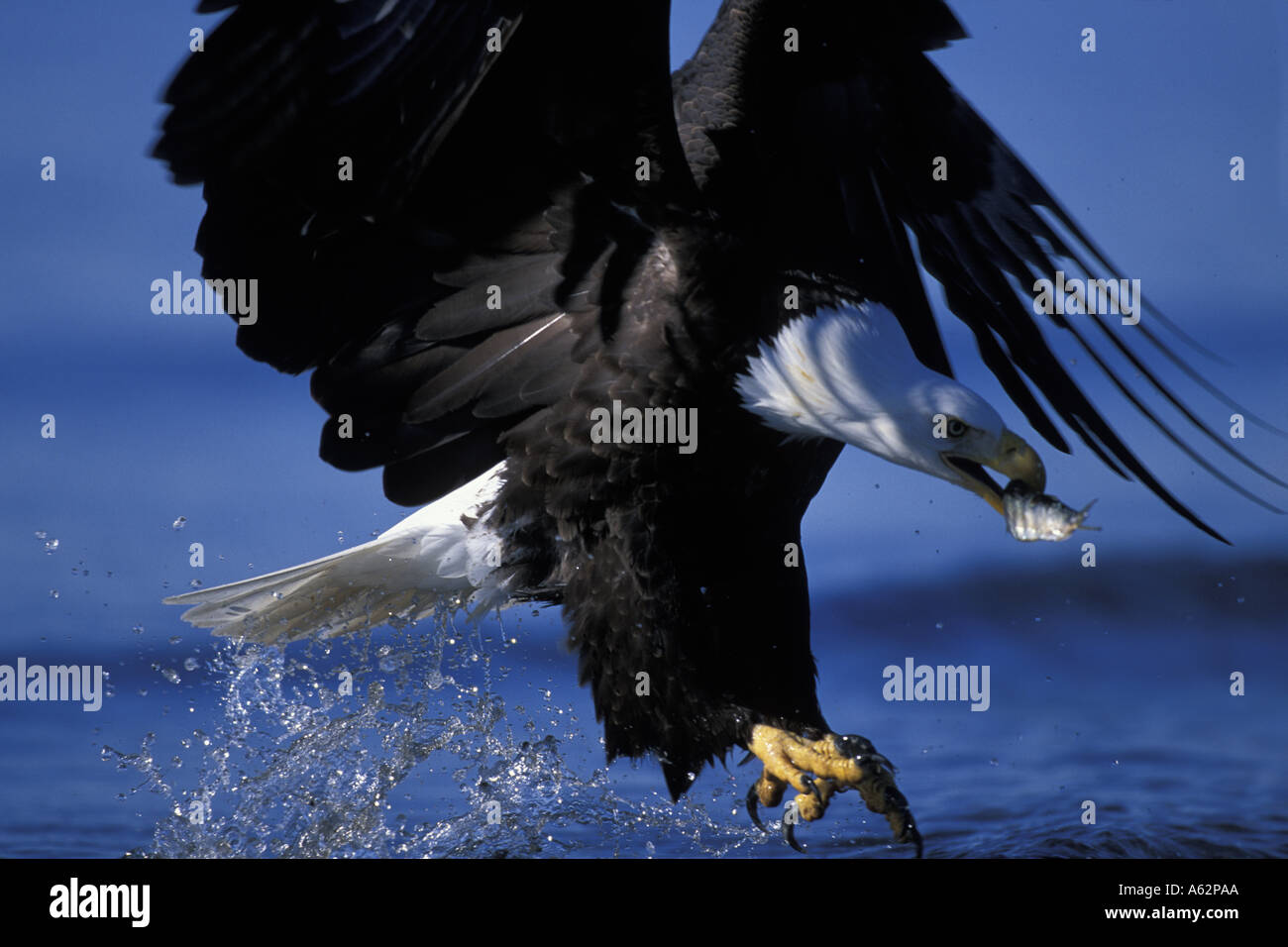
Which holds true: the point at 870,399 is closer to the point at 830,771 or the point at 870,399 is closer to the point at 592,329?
the point at 592,329

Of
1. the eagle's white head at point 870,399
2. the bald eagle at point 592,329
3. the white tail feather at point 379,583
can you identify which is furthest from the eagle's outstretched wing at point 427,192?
the eagle's white head at point 870,399

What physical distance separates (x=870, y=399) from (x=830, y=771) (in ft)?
2.32

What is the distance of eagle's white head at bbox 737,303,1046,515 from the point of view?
259 cm

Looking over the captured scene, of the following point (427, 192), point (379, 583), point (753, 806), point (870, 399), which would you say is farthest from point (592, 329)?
point (753, 806)

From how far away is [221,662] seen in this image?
10.9ft

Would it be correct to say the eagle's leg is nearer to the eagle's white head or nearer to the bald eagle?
the bald eagle

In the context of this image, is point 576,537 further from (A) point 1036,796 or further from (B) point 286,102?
(A) point 1036,796

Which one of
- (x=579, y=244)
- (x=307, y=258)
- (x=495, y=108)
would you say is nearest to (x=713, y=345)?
(x=579, y=244)

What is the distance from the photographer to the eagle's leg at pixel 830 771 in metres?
2.67

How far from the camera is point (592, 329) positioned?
8.96 feet

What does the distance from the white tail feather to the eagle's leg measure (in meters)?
0.66

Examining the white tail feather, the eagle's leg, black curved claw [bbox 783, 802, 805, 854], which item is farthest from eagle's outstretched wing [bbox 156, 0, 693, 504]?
black curved claw [bbox 783, 802, 805, 854]

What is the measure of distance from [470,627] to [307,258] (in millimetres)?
935

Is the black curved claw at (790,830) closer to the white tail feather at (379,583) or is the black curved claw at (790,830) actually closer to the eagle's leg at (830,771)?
the eagle's leg at (830,771)
